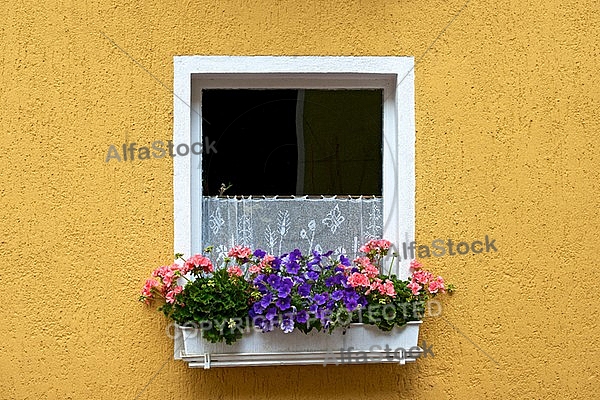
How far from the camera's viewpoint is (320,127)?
3758 mm

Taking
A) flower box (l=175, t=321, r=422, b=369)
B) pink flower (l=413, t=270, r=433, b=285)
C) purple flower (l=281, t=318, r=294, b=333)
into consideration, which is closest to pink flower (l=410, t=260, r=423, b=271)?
pink flower (l=413, t=270, r=433, b=285)

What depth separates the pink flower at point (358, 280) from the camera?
337cm

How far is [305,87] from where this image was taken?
374cm

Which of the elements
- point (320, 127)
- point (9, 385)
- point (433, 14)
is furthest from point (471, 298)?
point (9, 385)

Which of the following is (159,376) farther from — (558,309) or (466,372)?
(558,309)

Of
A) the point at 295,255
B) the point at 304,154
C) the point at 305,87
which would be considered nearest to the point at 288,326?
the point at 295,255

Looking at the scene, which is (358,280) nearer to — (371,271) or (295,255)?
(371,271)

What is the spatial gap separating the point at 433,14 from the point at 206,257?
1494 mm

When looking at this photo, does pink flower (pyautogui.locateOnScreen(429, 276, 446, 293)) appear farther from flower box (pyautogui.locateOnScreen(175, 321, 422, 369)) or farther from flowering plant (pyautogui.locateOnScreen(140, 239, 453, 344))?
flower box (pyautogui.locateOnScreen(175, 321, 422, 369))

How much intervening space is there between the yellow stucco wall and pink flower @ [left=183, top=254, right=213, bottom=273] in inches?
7.8

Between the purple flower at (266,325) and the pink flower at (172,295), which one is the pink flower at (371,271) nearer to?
the purple flower at (266,325)

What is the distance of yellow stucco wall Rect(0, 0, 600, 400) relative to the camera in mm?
3553

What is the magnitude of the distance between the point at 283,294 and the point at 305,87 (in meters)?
1.01

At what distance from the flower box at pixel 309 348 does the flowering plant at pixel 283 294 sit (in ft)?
0.18
